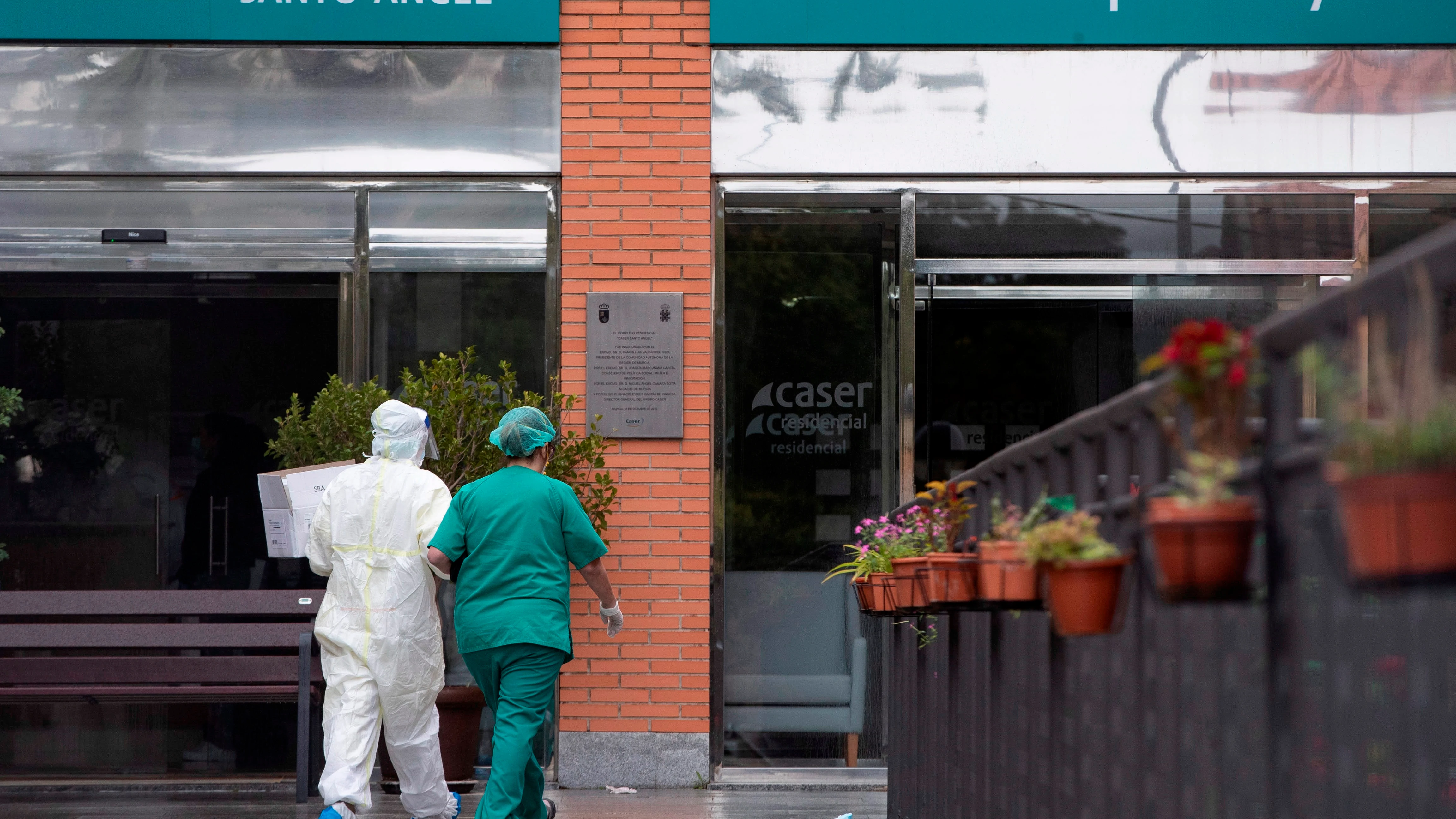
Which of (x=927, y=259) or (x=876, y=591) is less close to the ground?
(x=927, y=259)

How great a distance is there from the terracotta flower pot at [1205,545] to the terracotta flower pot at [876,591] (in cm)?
199

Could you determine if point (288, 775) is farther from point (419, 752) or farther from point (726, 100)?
point (726, 100)

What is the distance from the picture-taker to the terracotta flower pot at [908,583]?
12.0 feet

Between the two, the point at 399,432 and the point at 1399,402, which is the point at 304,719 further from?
the point at 1399,402

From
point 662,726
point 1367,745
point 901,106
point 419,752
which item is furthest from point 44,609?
point 1367,745

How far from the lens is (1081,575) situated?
8.33ft

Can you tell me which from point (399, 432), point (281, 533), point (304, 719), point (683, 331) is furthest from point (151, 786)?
point (683, 331)

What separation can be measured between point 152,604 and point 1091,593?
5.37m

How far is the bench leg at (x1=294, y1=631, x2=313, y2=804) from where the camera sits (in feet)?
19.9

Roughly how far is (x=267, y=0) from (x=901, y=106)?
315 centimetres

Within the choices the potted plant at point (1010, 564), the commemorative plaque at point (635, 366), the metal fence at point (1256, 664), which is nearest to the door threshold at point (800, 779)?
the commemorative plaque at point (635, 366)

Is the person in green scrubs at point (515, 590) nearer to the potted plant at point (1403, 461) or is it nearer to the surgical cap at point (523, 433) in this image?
the surgical cap at point (523, 433)

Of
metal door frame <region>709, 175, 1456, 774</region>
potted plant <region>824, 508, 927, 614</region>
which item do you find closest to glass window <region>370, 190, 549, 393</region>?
metal door frame <region>709, 175, 1456, 774</region>

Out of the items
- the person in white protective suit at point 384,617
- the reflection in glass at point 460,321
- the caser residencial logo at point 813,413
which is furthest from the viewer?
the caser residencial logo at point 813,413
